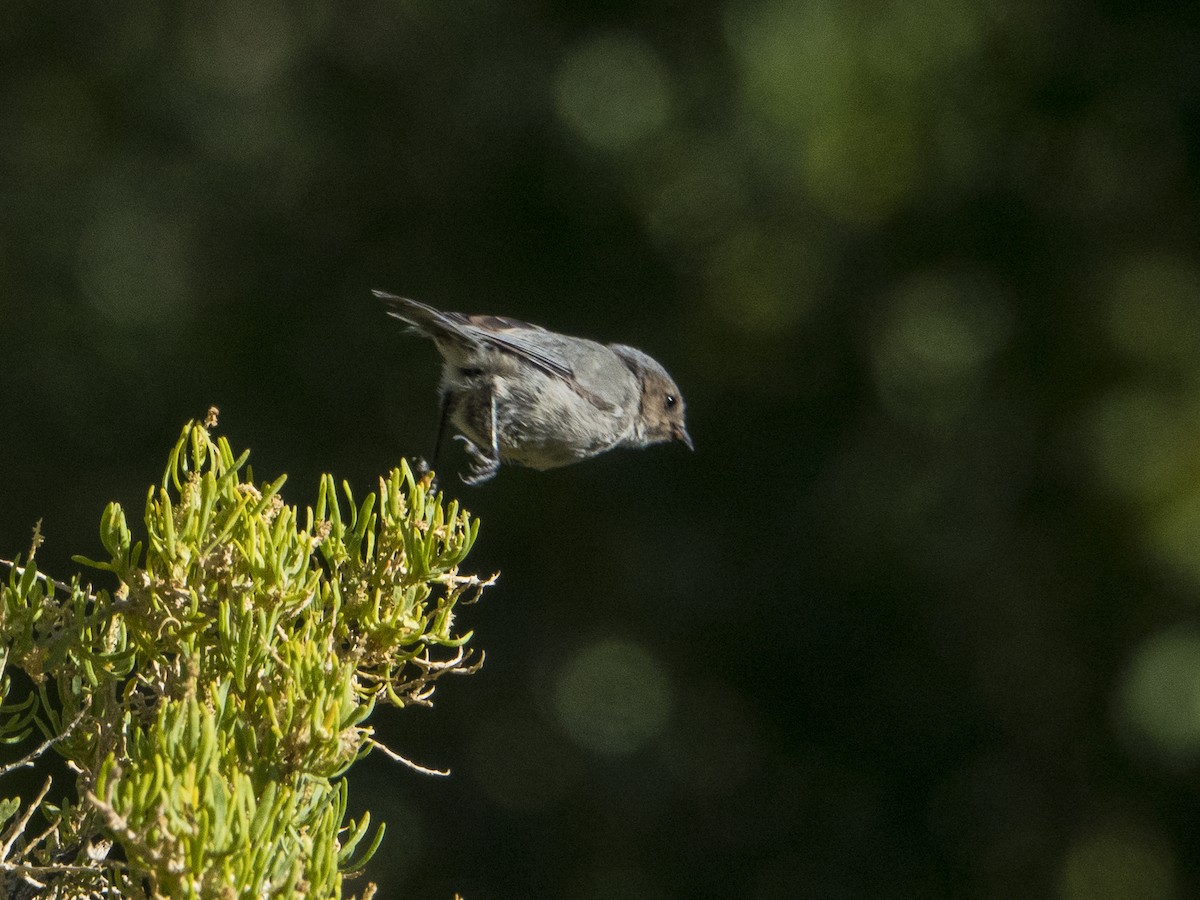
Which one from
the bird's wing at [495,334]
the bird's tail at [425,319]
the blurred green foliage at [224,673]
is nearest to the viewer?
the blurred green foliage at [224,673]

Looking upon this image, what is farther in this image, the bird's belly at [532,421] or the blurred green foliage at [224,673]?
the bird's belly at [532,421]

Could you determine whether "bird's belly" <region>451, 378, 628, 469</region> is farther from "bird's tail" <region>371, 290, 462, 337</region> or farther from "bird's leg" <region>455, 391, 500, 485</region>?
"bird's tail" <region>371, 290, 462, 337</region>

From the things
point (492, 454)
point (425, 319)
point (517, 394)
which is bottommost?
point (492, 454)

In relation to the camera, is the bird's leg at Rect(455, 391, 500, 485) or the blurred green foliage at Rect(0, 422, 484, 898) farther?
the bird's leg at Rect(455, 391, 500, 485)

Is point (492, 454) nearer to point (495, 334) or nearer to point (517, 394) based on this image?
point (517, 394)

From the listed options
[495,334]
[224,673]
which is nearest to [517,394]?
[495,334]

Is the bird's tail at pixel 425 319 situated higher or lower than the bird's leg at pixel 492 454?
higher

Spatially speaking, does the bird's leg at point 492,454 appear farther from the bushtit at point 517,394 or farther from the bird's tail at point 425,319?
the bird's tail at point 425,319

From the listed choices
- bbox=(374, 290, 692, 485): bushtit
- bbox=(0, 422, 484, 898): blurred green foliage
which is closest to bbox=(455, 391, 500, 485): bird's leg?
bbox=(374, 290, 692, 485): bushtit

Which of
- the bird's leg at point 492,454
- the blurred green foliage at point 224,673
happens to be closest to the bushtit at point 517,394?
the bird's leg at point 492,454
